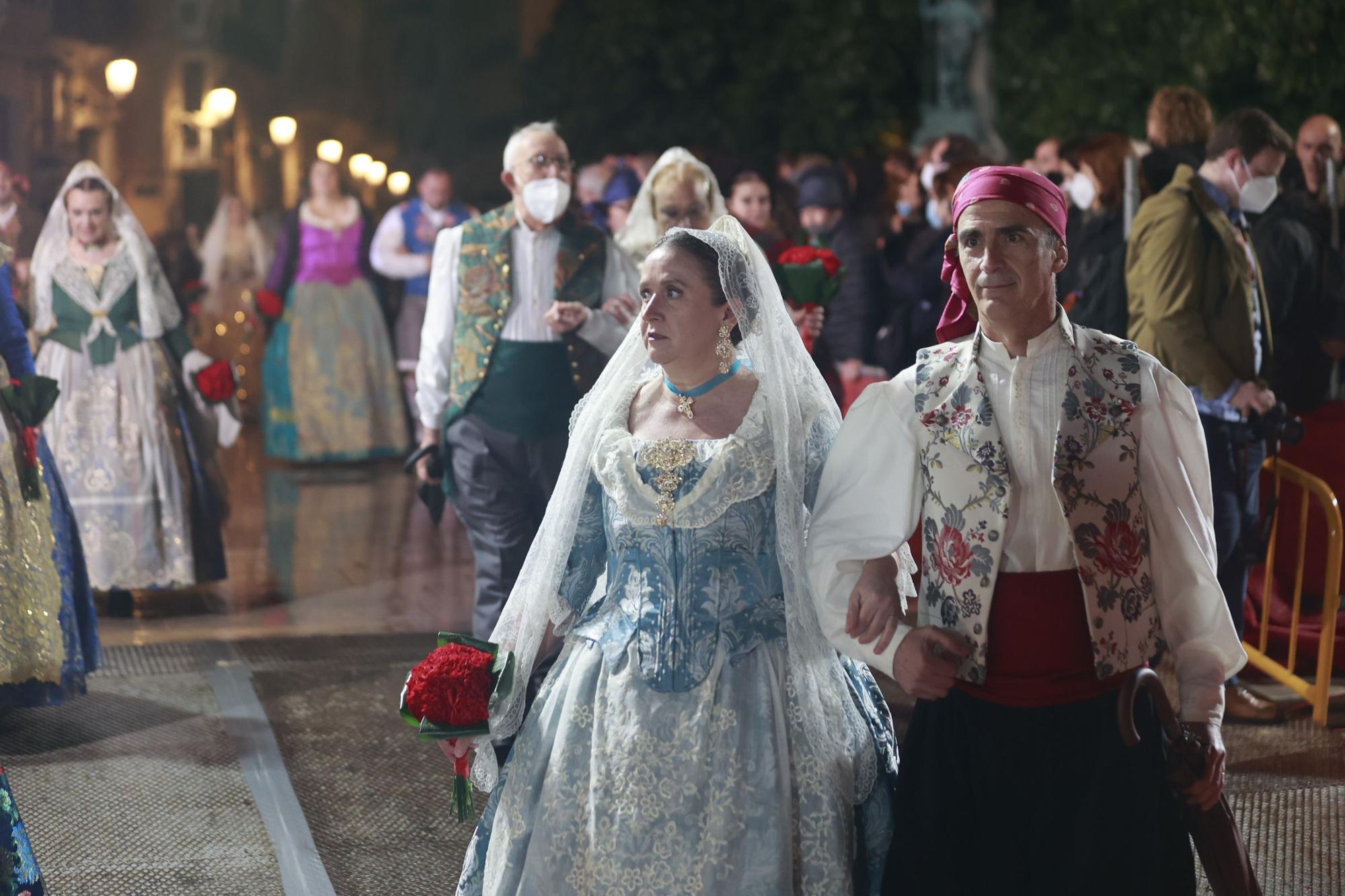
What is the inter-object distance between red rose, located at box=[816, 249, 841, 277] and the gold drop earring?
257 cm

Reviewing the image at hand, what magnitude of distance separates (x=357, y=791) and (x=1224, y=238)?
332 centimetres

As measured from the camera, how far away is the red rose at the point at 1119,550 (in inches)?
115

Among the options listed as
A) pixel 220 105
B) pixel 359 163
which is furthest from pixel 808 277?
pixel 359 163

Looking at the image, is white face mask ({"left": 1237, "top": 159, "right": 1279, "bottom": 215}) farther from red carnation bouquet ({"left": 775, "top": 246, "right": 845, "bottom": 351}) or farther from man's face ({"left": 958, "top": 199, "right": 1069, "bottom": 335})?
man's face ({"left": 958, "top": 199, "right": 1069, "bottom": 335})

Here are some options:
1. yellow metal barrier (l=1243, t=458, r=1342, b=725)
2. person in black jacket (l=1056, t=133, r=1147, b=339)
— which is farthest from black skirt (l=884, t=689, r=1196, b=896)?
person in black jacket (l=1056, t=133, r=1147, b=339)

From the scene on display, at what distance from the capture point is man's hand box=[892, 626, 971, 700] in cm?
298

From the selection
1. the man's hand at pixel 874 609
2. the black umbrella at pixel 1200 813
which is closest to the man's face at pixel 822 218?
the man's hand at pixel 874 609

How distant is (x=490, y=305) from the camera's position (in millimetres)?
5609

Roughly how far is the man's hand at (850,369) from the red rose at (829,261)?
Answer: 1464mm

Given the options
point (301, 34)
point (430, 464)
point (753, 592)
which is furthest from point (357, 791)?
point (301, 34)

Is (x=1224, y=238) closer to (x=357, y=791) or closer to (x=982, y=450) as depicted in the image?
(x=982, y=450)

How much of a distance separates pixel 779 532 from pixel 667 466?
27cm

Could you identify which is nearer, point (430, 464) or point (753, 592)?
point (753, 592)

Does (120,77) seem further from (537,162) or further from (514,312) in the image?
(514,312)
